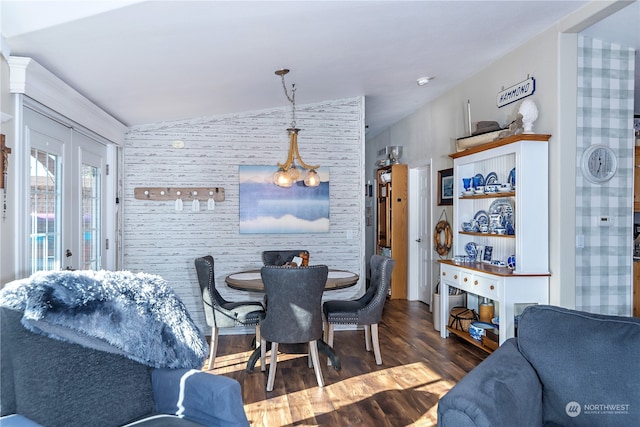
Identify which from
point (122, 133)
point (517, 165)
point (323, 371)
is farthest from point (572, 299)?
point (122, 133)

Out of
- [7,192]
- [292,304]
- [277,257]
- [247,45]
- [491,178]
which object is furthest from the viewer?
[277,257]

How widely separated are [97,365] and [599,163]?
376 cm

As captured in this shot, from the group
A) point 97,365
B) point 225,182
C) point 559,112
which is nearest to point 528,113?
point 559,112

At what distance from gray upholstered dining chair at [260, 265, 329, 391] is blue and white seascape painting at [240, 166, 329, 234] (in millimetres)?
1935

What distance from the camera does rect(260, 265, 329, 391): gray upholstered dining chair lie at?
3.27 meters

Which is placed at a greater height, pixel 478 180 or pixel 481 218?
Answer: pixel 478 180

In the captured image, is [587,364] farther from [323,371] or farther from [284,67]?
[284,67]

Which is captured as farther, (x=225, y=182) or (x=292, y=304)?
(x=225, y=182)

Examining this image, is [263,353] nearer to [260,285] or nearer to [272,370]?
[272,370]

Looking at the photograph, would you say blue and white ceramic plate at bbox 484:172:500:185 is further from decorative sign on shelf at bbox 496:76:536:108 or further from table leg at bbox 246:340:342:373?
table leg at bbox 246:340:342:373

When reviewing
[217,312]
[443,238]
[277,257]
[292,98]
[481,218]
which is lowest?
[217,312]

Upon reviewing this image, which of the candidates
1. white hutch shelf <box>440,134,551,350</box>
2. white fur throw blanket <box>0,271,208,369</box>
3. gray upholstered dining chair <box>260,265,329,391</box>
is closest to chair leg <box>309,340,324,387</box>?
gray upholstered dining chair <box>260,265,329,391</box>

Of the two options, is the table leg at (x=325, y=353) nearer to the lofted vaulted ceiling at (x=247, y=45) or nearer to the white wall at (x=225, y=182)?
the white wall at (x=225, y=182)
